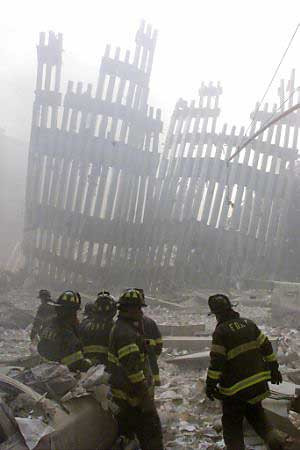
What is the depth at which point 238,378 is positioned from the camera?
298 cm

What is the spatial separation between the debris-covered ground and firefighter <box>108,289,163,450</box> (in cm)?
53

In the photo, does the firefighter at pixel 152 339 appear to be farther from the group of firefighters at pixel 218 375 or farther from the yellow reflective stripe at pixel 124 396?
the yellow reflective stripe at pixel 124 396

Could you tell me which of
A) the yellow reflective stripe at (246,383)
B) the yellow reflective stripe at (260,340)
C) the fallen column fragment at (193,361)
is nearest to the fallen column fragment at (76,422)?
the yellow reflective stripe at (246,383)

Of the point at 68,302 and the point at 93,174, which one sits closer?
the point at 68,302

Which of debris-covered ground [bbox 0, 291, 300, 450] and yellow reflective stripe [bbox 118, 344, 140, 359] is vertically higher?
yellow reflective stripe [bbox 118, 344, 140, 359]

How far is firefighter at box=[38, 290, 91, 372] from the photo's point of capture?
139 inches

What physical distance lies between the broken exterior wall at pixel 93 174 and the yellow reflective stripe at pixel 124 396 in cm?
568

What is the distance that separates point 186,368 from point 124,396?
231cm

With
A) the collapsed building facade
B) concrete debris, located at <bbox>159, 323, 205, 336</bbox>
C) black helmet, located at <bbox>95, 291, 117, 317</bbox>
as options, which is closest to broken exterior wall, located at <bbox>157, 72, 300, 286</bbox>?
the collapsed building facade

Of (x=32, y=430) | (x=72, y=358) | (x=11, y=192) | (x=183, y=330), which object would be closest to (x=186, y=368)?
(x=183, y=330)

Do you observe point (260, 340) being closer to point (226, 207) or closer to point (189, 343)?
point (189, 343)

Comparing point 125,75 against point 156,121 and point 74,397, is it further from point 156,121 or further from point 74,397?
point 74,397

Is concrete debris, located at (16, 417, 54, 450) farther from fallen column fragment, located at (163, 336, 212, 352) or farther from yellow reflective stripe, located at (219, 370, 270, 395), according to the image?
fallen column fragment, located at (163, 336, 212, 352)

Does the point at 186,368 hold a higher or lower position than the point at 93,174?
lower
